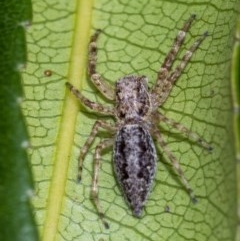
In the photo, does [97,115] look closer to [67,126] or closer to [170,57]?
[67,126]

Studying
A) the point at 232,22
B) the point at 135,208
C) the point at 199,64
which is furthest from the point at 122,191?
the point at 232,22

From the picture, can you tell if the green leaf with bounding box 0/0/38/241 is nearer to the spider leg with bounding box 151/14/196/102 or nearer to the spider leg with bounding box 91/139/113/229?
the spider leg with bounding box 91/139/113/229

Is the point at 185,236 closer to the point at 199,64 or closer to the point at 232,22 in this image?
the point at 199,64

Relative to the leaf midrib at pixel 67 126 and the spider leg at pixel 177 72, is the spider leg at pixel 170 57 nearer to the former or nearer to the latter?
the spider leg at pixel 177 72

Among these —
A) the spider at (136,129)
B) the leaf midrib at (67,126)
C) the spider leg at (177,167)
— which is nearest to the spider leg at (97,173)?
the spider at (136,129)

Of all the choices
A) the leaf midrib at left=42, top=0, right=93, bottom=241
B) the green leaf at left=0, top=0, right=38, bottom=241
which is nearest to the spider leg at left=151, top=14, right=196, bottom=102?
the leaf midrib at left=42, top=0, right=93, bottom=241

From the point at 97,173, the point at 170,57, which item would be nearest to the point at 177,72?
the point at 170,57
